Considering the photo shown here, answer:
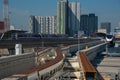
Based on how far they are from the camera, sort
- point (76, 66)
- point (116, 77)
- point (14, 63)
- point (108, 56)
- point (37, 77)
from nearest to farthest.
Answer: point (37, 77)
point (116, 77)
point (14, 63)
point (76, 66)
point (108, 56)

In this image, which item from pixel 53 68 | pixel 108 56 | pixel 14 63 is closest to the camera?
pixel 53 68

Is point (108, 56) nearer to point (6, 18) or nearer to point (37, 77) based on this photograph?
point (37, 77)

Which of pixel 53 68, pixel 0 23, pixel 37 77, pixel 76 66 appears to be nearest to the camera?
pixel 37 77

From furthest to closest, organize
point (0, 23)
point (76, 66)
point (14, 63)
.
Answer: point (0, 23)
point (76, 66)
point (14, 63)

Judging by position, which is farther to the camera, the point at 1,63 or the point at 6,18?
the point at 6,18

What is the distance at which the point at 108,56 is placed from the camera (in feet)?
147

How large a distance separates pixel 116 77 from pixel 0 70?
8268 millimetres

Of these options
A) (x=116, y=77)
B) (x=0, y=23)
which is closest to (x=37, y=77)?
(x=116, y=77)

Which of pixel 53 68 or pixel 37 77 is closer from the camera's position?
pixel 37 77

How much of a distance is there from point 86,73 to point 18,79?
6053 mm

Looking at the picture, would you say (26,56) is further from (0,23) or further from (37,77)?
(0,23)

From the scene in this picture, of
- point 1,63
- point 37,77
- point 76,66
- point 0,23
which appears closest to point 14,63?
point 1,63

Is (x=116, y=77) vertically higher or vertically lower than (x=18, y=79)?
lower

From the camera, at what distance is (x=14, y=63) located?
25.6 m
